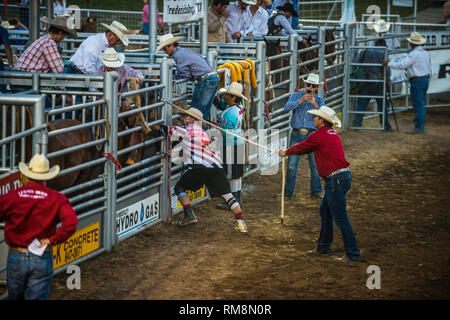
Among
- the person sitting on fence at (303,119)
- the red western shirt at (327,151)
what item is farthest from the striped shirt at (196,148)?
the person sitting on fence at (303,119)

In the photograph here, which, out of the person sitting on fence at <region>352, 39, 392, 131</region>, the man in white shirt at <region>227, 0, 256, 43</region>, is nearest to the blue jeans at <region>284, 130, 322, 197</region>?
the man in white shirt at <region>227, 0, 256, 43</region>

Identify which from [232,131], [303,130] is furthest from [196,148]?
[303,130]

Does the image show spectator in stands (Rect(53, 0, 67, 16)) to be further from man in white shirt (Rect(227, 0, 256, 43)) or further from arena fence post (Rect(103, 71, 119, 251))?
arena fence post (Rect(103, 71, 119, 251))

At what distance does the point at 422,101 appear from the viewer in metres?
17.3

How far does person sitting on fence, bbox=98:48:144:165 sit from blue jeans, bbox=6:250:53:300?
3.25 meters

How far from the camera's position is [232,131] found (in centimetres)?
1010

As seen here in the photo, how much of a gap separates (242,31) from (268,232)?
7.13 m

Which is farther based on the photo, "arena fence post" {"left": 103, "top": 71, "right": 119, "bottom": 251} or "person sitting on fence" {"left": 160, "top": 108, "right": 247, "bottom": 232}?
"person sitting on fence" {"left": 160, "top": 108, "right": 247, "bottom": 232}

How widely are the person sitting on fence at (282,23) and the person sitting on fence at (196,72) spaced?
547 cm

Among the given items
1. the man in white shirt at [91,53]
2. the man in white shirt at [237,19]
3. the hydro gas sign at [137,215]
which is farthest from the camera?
the man in white shirt at [237,19]

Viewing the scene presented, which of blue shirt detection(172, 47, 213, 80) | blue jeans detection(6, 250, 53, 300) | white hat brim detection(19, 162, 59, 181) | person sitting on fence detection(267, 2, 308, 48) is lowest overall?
blue jeans detection(6, 250, 53, 300)

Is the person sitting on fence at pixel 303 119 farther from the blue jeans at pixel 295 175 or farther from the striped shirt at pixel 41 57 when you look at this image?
the striped shirt at pixel 41 57

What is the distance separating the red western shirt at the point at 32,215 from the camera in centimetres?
565

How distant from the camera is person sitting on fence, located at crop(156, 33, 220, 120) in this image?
1002 centimetres
